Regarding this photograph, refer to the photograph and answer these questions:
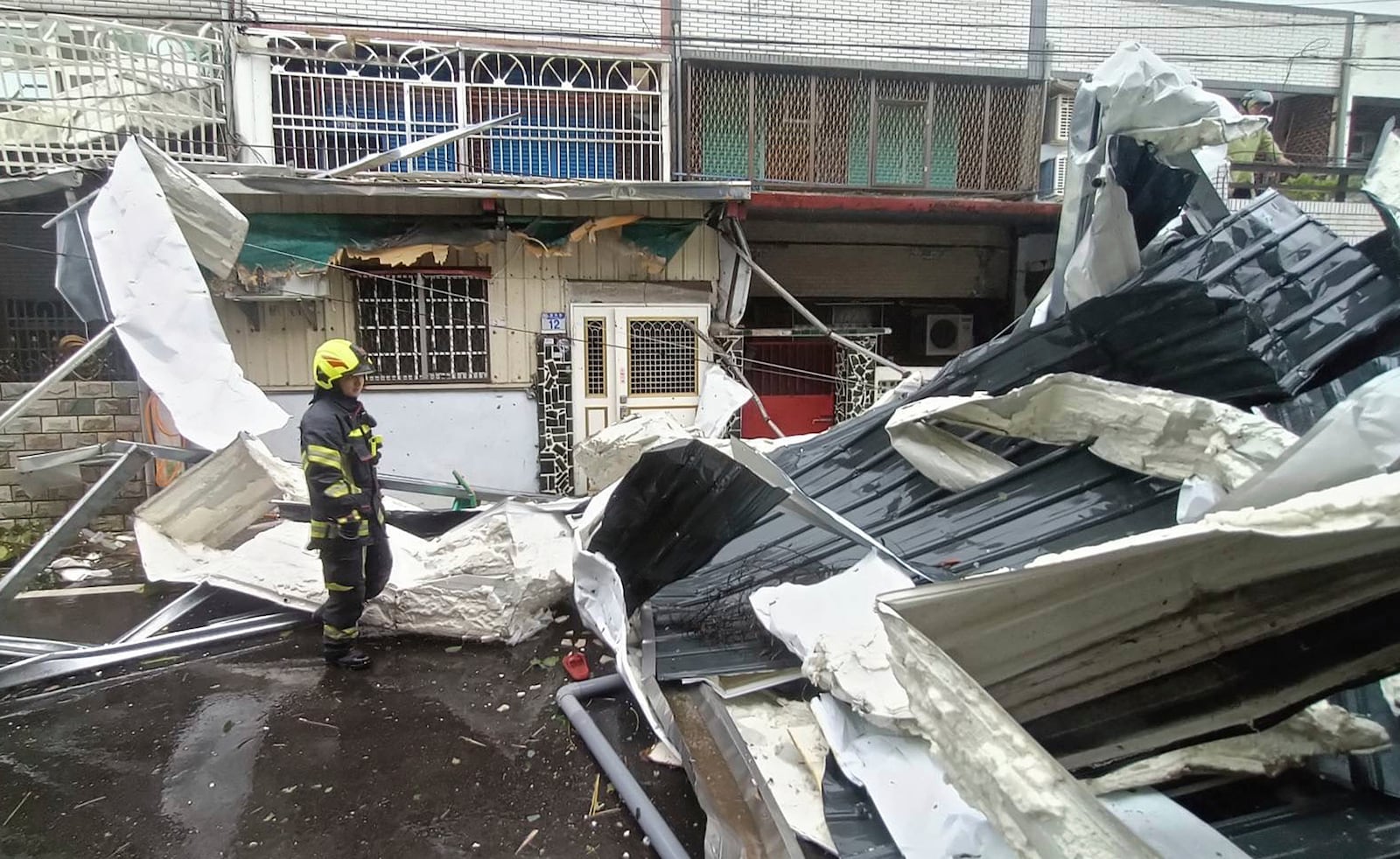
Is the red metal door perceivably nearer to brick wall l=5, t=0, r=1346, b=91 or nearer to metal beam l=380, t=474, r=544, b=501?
brick wall l=5, t=0, r=1346, b=91

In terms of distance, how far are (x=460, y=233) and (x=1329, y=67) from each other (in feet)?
36.3

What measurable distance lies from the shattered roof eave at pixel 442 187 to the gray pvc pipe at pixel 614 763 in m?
4.39

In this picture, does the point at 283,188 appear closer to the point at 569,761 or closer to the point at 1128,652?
the point at 569,761

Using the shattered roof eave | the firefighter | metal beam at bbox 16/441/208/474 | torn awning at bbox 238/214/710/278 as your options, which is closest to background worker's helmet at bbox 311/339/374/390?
the firefighter

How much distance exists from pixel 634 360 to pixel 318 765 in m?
5.10

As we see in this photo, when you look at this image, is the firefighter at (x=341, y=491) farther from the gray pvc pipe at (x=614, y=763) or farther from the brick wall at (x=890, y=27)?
the brick wall at (x=890, y=27)

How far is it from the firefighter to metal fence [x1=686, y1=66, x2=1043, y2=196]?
210 inches

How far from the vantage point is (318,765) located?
296cm

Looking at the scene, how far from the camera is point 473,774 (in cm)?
291

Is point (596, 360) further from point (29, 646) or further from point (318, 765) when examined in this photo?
point (318, 765)

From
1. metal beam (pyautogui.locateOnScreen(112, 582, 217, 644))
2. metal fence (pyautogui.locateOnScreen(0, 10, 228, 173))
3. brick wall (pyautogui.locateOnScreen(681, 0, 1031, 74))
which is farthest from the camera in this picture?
brick wall (pyautogui.locateOnScreen(681, 0, 1031, 74))

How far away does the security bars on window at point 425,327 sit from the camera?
7109 mm

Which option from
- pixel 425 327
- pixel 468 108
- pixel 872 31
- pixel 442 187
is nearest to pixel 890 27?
pixel 872 31

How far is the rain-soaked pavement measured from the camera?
255 centimetres
